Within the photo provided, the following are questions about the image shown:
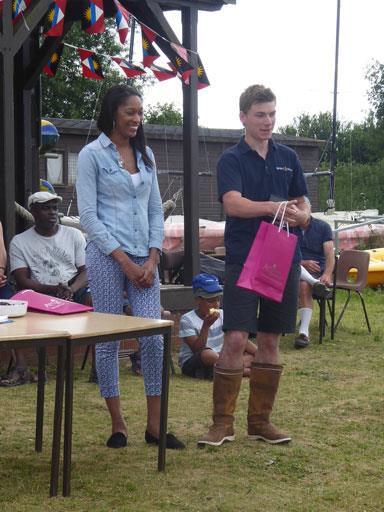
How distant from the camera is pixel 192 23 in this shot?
8742 mm

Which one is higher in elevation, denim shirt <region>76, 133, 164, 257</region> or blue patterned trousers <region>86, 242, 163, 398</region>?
denim shirt <region>76, 133, 164, 257</region>

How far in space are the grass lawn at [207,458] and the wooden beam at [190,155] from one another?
187 centimetres

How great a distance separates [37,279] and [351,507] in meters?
3.70

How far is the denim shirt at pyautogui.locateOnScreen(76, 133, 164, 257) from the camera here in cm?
486

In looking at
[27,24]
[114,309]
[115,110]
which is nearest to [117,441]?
[114,309]

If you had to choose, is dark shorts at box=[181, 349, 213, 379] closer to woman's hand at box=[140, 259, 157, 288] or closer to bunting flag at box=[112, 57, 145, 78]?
woman's hand at box=[140, 259, 157, 288]

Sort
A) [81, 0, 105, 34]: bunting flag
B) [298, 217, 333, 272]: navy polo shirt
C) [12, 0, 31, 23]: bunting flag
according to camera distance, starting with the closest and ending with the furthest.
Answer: [12, 0, 31, 23]: bunting flag < [81, 0, 105, 34]: bunting flag < [298, 217, 333, 272]: navy polo shirt

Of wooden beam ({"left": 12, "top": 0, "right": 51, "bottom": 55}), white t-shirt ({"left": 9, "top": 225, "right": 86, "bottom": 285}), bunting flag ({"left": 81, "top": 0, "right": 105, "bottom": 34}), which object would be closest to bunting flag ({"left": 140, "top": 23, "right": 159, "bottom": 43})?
bunting flag ({"left": 81, "top": 0, "right": 105, "bottom": 34})

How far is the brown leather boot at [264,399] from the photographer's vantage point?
5.14 metres

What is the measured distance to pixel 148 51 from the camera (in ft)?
27.8

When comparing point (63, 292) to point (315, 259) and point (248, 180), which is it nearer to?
point (248, 180)

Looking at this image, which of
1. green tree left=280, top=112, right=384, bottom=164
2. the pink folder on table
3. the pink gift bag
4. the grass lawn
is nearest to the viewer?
the grass lawn

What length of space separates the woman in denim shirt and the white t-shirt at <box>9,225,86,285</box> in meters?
2.30

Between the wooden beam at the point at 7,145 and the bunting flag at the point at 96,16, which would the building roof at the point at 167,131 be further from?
the wooden beam at the point at 7,145
